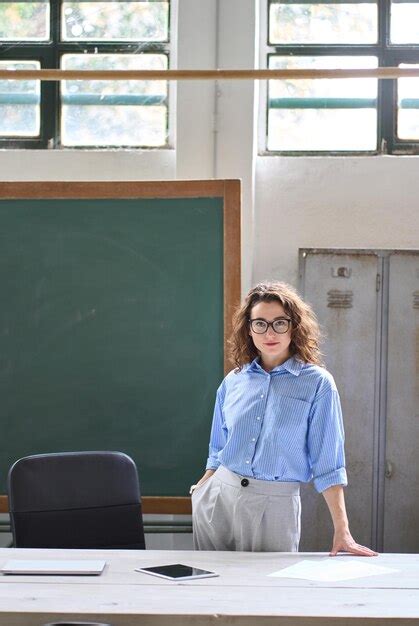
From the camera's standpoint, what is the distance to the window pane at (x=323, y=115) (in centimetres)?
486

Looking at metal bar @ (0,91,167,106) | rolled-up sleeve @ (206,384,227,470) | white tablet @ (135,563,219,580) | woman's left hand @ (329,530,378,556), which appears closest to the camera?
white tablet @ (135,563,219,580)

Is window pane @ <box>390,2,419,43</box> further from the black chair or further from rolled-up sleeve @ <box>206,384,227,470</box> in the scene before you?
the black chair

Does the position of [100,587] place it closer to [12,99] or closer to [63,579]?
[63,579]

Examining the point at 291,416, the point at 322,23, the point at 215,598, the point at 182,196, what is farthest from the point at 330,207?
the point at 215,598

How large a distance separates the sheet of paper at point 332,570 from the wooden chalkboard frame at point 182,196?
151 centimetres

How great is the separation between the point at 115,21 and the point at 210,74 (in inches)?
33.5

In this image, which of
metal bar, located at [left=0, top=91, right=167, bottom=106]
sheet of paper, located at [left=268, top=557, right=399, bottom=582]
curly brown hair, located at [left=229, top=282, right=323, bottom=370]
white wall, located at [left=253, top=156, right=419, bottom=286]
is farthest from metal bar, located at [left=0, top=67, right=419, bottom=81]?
sheet of paper, located at [left=268, top=557, right=399, bottom=582]

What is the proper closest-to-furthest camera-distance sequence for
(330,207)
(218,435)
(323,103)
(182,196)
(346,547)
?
1. (346,547)
2. (218,435)
3. (182,196)
4. (330,207)
5. (323,103)

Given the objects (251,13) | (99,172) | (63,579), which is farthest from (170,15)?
(63,579)

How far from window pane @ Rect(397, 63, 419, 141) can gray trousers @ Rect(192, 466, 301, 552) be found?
239 cm

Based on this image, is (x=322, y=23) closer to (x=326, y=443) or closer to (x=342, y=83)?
(x=342, y=83)

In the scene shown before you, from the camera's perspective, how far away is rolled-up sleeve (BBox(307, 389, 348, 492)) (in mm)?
3045

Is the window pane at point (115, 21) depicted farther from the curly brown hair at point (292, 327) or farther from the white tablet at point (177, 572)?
the white tablet at point (177, 572)

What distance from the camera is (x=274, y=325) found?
3.19 metres
